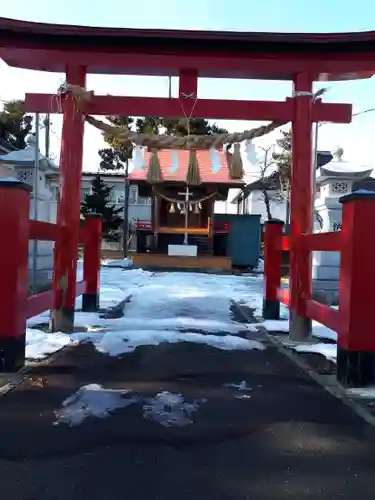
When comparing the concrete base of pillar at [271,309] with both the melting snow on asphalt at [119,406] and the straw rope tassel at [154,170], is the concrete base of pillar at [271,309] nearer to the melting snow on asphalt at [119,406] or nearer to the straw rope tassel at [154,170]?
the straw rope tassel at [154,170]

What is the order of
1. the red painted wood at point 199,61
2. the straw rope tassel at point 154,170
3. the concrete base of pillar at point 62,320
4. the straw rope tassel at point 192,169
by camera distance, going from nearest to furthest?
the red painted wood at point 199,61
the concrete base of pillar at point 62,320
the straw rope tassel at point 192,169
the straw rope tassel at point 154,170

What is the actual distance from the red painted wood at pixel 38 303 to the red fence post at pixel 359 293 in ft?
8.66

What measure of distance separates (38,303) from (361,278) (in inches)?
114

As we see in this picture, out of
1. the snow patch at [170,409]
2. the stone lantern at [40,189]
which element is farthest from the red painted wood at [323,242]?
the stone lantern at [40,189]

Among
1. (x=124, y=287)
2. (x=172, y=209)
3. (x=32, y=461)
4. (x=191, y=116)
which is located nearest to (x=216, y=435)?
(x=32, y=461)

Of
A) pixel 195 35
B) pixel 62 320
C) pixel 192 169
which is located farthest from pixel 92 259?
pixel 195 35

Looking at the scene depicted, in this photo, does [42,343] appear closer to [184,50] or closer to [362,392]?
[362,392]

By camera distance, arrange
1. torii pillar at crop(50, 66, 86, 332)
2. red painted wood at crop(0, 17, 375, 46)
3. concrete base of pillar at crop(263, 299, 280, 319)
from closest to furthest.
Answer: red painted wood at crop(0, 17, 375, 46)
torii pillar at crop(50, 66, 86, 332)
concrete base of pillar at crop(263, 299, 280, 319)

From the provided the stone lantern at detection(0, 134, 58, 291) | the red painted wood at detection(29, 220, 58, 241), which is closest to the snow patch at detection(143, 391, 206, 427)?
the red painted wood at detection(29, 220, 58, 241)

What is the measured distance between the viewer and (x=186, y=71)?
632 cm

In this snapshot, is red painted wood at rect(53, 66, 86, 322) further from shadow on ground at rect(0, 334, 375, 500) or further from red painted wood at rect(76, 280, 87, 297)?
shadow on ground at rect(0, 334, 375, 500)

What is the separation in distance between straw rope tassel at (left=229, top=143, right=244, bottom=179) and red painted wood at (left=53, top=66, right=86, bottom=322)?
1.95 metres

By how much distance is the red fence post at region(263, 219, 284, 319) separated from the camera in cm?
762

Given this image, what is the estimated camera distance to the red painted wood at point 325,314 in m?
4.41
